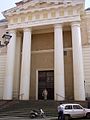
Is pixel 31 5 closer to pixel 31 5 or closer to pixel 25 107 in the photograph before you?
pixel 31 5

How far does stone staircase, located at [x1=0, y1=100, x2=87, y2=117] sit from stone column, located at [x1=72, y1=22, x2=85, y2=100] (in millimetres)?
2010

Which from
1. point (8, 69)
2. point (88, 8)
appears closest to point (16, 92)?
point (8, 69)

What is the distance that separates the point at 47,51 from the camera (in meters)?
28.8

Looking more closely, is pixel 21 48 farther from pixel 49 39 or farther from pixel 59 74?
pixel 59 74

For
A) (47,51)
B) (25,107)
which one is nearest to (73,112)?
(25,107)

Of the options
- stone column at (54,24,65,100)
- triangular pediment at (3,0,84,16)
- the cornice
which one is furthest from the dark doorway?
triangular pediment at (3,0,84,16)

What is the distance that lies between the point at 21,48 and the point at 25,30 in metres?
2.96

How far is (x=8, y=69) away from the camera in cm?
2677

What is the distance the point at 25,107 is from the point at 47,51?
980 cm

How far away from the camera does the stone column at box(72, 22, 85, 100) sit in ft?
76.4

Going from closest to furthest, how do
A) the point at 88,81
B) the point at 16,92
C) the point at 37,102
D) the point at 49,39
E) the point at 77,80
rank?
the point at 37,102 → the point at 77,80 → the point at 88,81 → the point at 16,92 → the point at 49,39

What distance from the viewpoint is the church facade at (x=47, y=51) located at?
2483 cm

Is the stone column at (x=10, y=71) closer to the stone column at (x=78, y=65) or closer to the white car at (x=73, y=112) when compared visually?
the stone column at (x=78, y=65)

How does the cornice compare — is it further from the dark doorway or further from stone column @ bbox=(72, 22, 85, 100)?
the dark doorway
